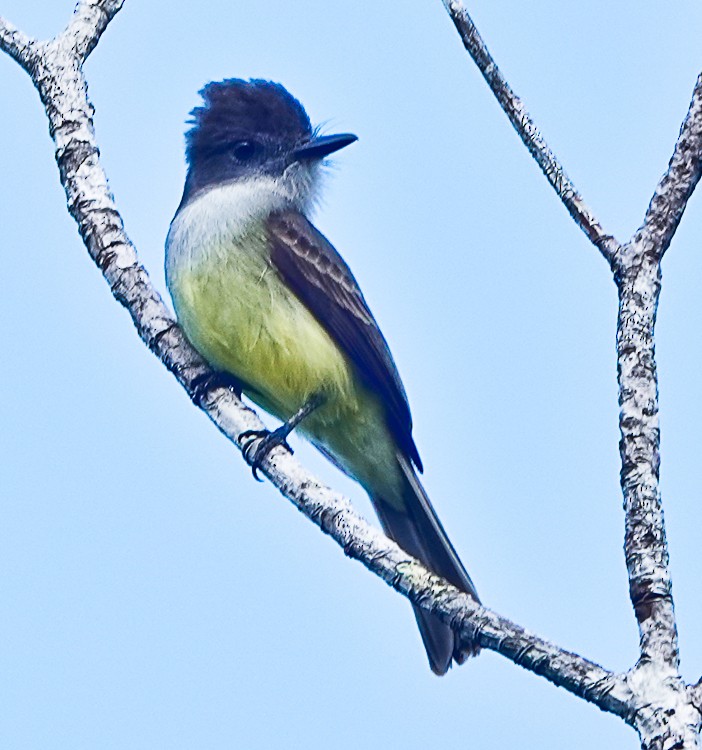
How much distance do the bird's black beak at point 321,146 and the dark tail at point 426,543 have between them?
1.71 meters

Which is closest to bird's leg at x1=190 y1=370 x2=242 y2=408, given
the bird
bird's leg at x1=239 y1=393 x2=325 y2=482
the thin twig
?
the bird

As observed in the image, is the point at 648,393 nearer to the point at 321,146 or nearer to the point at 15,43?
the point at 15,43

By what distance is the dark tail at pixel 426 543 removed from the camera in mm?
5730

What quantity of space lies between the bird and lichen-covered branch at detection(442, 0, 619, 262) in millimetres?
1791

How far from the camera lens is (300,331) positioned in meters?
6.04

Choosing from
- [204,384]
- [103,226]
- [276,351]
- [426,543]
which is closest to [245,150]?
[276,351]

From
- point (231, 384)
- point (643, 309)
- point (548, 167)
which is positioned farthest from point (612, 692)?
point (231, 384)

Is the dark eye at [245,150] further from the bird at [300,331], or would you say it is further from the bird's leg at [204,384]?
the bird's leg at [204,384]

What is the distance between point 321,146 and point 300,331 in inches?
54.0

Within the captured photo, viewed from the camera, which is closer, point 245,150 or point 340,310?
point 340,310

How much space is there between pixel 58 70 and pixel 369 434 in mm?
2207

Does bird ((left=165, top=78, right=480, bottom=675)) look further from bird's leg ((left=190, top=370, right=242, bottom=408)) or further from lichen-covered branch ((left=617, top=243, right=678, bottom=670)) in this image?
lichen-covered branch ((left=617, top=243, right=678, bottom=670))

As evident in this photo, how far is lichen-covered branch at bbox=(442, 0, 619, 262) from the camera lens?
13.6ft

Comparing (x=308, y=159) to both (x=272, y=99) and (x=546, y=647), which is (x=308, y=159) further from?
(x=546, y=647)
